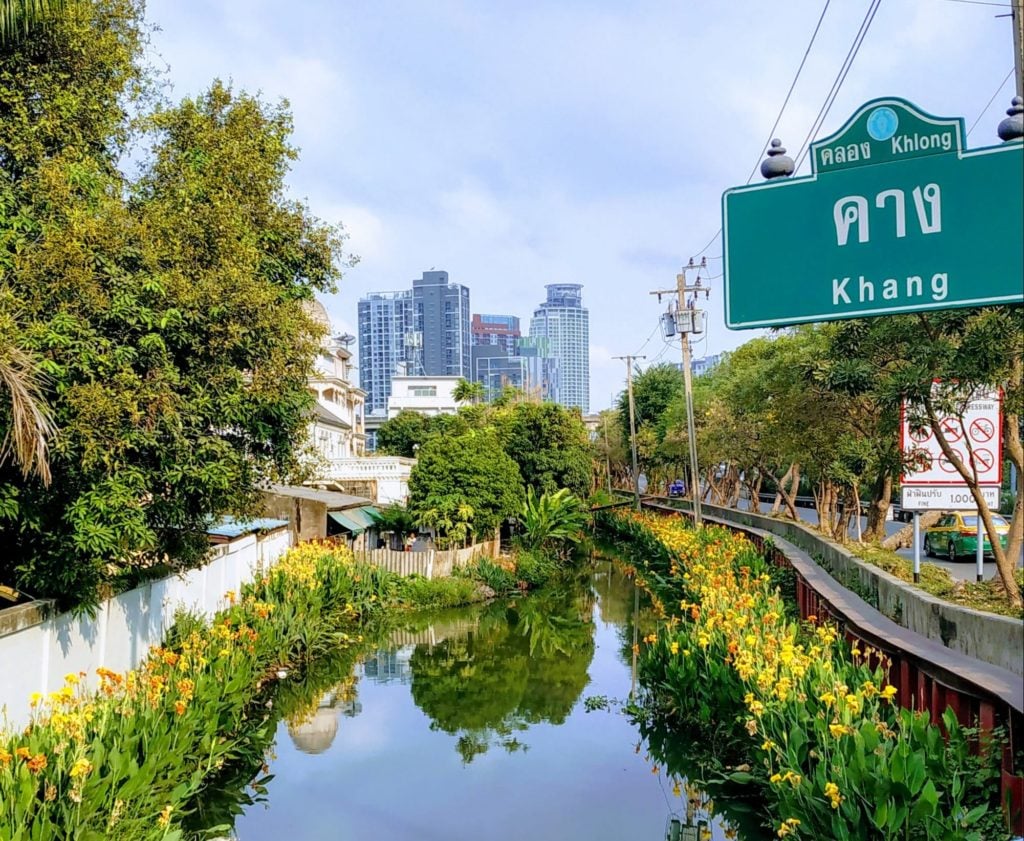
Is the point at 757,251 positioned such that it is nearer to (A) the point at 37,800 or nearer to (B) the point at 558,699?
(A) the point at 37,800

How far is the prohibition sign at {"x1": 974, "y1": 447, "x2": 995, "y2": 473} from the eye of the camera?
39.3ft

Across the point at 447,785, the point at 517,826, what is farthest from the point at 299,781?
the point at 517,826

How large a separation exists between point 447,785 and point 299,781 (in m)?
1.68

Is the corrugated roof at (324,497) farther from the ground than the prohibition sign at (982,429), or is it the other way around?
the prohibition sign at (982,429)

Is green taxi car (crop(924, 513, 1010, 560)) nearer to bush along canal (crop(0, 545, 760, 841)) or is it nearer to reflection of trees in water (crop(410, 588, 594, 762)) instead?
reflection of trees in water (crop(410, 588, 594, 762))

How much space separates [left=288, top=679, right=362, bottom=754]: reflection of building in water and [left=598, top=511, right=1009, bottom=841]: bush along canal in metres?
4.20

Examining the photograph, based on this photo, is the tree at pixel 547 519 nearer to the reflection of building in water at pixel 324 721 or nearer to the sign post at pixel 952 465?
the reflection of building in water at pixel 324 721

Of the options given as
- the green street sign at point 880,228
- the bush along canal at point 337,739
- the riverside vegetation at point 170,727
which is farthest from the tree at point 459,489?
the green street sign at point 880,228

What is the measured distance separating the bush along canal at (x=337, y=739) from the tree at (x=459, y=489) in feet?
19.3

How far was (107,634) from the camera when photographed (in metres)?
10.5

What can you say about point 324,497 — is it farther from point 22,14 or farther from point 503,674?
point 22,14

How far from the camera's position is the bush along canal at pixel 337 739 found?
6859 mm

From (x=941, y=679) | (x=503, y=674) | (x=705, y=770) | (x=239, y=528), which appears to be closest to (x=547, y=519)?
(x=503, y=674)

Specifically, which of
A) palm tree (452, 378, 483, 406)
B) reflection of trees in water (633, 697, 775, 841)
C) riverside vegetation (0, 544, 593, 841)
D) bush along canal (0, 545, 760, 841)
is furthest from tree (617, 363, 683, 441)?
reflection of trees in water (633, 697, 775, 841)
